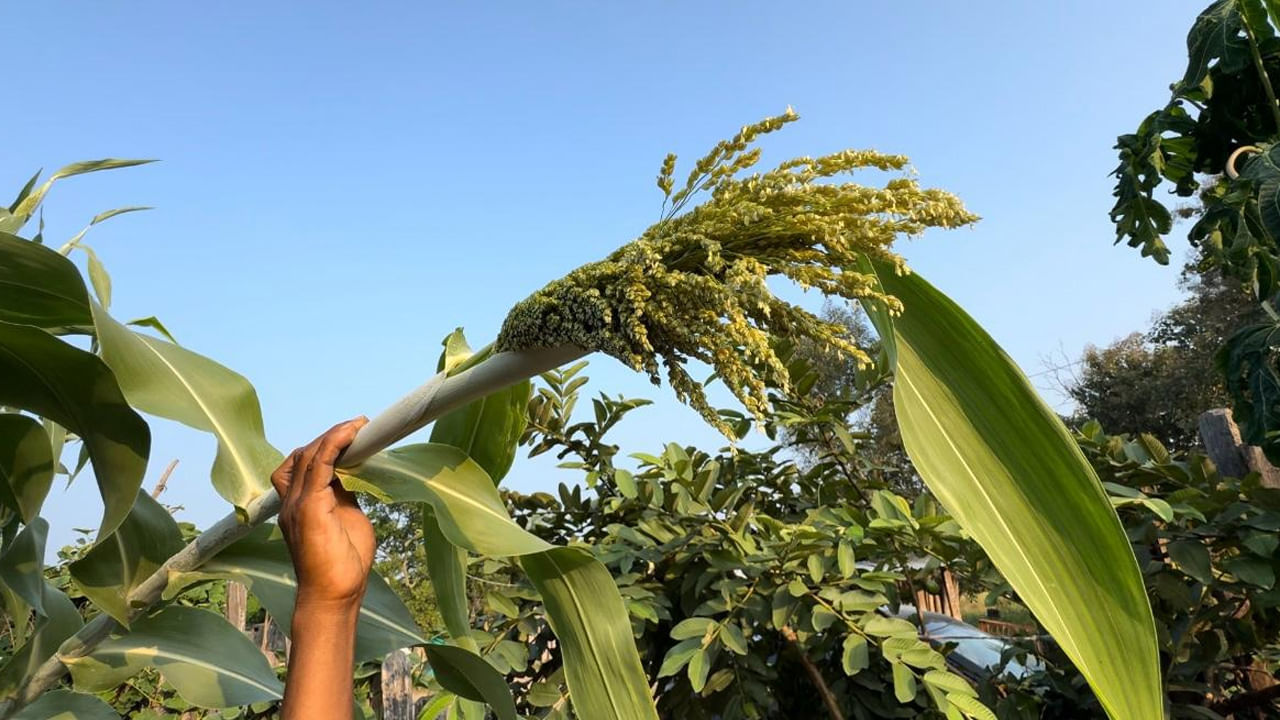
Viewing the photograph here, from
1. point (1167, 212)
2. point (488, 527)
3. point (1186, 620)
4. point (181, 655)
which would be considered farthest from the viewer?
point (1167, 212)

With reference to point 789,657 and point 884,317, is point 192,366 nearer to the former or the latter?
point 884,317

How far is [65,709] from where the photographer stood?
1.44 m

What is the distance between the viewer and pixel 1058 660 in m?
2.08

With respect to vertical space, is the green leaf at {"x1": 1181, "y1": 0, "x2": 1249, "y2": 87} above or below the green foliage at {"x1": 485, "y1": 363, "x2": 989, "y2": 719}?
above

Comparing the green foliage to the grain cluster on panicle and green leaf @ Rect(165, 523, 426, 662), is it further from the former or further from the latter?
the grain cluster on panicle

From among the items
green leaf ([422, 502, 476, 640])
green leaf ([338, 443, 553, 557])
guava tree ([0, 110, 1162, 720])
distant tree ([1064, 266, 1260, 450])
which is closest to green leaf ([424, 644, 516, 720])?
guava tree ([0, 110, 1162, 720])

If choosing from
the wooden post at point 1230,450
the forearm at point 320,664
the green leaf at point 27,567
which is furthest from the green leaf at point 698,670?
the wooden post at point 1230,450

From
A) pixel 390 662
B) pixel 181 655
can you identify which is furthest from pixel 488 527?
pixel 390 662

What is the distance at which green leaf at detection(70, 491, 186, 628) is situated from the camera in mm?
1210

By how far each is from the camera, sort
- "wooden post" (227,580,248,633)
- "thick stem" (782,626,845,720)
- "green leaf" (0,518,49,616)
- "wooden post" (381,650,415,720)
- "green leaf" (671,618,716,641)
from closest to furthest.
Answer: "green leaf" (0,518,49,616) < "green leaf" (671,618,716,641) < "thick stem" (782,626,845,720) < "wooden post" (381,650,415,720) < "wooden post" (227,580,248,633)

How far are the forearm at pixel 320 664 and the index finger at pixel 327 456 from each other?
151 millimetres

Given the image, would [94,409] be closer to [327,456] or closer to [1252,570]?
[327,456]

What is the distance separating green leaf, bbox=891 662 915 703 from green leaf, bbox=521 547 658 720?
70 centimetres

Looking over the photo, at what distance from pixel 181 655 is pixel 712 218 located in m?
1.32
